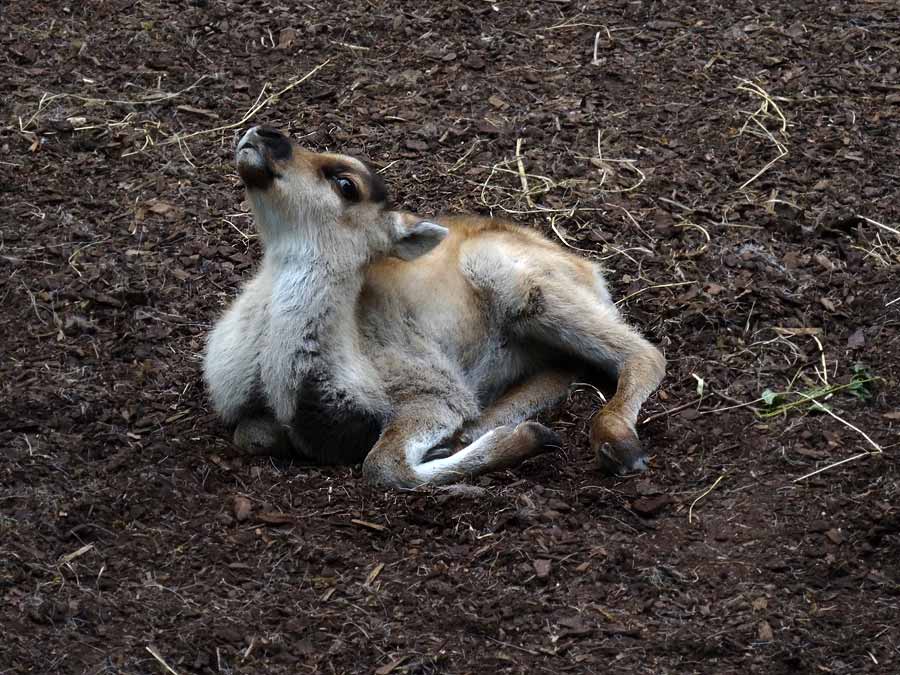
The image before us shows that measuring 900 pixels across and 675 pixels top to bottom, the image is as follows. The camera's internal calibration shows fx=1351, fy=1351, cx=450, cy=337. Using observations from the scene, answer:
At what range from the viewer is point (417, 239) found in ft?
22.6

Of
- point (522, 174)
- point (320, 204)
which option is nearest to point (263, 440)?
point (320, 204)

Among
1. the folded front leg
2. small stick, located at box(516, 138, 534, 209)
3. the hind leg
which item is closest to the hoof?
the folded front leg

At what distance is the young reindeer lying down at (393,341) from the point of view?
6520 mm

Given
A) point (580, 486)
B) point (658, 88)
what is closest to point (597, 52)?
point (658, 88)

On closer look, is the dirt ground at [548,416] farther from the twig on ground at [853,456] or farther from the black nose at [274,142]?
the black nose at [274,142]

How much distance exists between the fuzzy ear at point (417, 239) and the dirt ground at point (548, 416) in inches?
45.9

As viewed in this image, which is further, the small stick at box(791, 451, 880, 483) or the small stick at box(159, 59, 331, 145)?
the small stick at box(159, 59, 331, 145)

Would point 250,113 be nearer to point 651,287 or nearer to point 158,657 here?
point 651,287

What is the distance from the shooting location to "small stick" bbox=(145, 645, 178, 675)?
5027 mm

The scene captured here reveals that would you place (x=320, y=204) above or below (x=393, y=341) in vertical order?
above

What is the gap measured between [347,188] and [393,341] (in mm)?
826

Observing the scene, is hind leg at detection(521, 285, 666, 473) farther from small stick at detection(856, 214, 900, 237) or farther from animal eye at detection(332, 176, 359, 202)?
small stick at detection(856, 214, 900, 237)

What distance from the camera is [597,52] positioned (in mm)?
10016

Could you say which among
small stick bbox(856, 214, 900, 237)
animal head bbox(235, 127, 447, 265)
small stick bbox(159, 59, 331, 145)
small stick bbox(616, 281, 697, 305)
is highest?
animal head bbox(235, 127, 447, 265)
